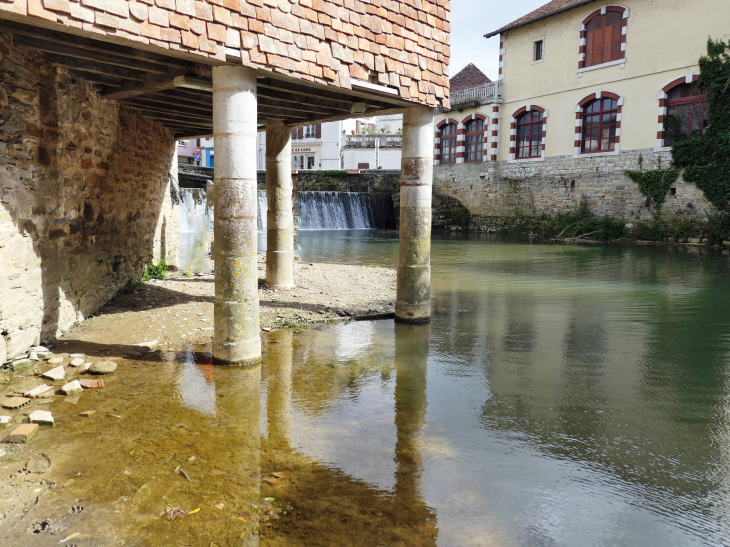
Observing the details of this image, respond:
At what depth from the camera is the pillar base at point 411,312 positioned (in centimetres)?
785

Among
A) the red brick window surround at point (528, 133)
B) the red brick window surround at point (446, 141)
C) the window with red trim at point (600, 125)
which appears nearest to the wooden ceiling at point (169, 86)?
the window with red trim at point (600, 125)

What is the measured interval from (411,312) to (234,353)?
9.80ft

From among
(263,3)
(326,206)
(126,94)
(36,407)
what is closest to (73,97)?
(126,94)

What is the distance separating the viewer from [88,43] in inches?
197

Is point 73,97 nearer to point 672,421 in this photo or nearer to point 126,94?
point 126,94

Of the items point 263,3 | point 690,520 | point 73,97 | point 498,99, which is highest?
point 498,99

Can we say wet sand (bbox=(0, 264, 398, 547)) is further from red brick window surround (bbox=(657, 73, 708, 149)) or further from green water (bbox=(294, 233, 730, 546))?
red brick window surround (bbox=(657, 73, 708, 149))

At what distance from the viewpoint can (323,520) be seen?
3.04 m

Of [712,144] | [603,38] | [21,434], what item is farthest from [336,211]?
[21,434]

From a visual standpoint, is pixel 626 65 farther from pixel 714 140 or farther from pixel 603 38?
pixel 714 140

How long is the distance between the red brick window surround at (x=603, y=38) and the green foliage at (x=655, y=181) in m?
4.53

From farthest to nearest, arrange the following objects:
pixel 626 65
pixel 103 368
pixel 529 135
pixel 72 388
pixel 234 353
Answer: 1. pixel 529 135
2. pixel 626 65
3. pixel 234 353
4. pixel 103 368
5. pixel 72 388

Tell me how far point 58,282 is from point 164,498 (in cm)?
363

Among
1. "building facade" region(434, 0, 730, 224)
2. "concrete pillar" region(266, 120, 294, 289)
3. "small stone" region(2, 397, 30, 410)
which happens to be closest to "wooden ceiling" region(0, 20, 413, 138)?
"concrete pillar" region(266, 120, 294, 289)
